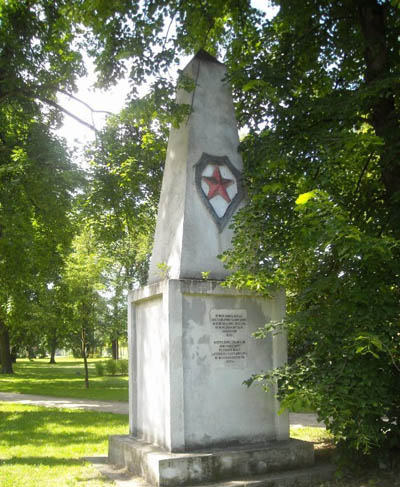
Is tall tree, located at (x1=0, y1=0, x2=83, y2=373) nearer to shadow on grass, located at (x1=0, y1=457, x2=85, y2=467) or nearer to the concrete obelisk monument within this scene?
the concrete obelisk monument

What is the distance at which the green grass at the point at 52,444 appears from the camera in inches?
268

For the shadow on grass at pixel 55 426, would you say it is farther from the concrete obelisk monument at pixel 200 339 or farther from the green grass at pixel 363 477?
the green grass at pixel 363 477

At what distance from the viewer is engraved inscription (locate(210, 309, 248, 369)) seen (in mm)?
6707

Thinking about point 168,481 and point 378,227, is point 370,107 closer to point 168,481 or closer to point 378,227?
point 378,227

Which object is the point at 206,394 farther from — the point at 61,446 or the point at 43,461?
the point at 61,446

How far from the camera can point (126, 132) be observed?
13852 millimetres

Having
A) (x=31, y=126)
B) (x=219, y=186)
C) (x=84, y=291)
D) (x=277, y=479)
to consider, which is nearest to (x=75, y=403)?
(x=84, y=291)

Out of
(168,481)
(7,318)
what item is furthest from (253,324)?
(7,318)

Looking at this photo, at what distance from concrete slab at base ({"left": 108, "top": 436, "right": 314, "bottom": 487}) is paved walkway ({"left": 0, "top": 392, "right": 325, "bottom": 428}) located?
18.4 ft

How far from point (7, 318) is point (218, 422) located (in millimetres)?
19138

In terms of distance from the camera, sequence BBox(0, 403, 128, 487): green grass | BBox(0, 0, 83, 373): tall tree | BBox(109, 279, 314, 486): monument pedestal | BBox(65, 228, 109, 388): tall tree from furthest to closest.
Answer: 1. BBox(65, 228, 109, 388): tall tree
2. BBox(0, 0, 83, 373): tall tree
3. BBox(0, 403, 128, 487): green grass
4. BBox(109, 279, 314, 486): monument pedestal

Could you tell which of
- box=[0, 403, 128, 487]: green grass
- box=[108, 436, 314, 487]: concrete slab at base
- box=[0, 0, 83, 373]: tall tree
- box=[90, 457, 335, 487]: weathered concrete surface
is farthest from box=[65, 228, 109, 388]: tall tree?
box=[90, 457, 335, 487]: weathered concrete surface

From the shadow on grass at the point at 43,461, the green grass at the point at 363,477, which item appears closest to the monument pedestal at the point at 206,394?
the green grass at the point at 363,477

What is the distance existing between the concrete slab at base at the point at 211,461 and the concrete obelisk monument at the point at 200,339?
1 centimetres
